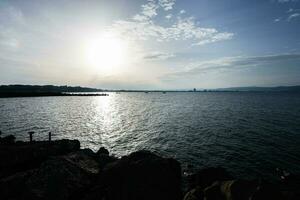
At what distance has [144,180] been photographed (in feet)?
42.6

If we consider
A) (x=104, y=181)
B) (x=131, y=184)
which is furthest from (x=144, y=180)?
(x=104, y=181)

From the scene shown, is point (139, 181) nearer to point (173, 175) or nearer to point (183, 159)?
point (173, 175)

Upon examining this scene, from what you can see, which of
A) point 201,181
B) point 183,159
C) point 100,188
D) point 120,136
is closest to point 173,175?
point 201,181

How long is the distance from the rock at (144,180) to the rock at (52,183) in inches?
98.9

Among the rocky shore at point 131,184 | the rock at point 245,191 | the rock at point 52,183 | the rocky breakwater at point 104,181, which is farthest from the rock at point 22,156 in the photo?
the rock at point 245,191

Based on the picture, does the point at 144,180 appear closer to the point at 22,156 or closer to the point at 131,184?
the point at 131,184

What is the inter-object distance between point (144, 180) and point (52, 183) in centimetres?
652

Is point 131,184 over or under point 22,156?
over

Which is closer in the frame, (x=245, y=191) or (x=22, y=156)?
(x=245, y=191)

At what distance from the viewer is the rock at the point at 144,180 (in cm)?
1266

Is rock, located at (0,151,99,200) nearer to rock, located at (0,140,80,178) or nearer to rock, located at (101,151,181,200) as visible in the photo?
Result: rock, located at (101,151,181,200)

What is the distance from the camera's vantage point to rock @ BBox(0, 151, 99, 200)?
44.9 feet

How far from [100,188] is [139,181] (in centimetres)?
421

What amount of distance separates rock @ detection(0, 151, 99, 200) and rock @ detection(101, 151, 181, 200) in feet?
8.24
